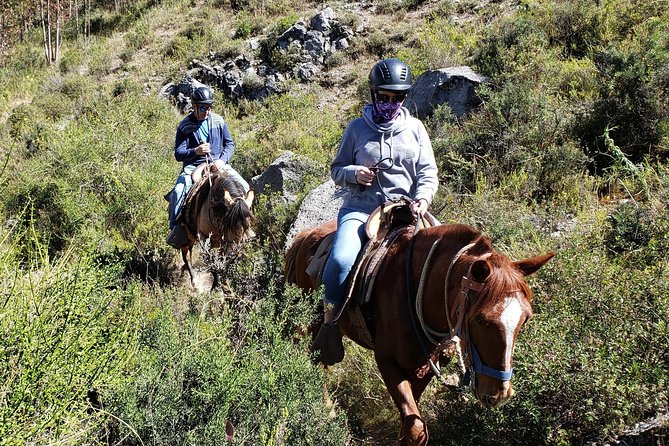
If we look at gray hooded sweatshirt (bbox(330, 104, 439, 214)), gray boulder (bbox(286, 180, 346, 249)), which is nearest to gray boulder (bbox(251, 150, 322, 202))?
gray boulder (bbox(286, 180, 346, 249))

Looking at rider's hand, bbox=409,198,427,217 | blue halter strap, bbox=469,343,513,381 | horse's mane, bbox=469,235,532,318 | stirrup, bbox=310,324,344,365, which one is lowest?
stirrup, bbox=310,324,344,365

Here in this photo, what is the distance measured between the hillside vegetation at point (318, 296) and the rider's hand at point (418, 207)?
1.09 m

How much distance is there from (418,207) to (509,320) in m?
1.35

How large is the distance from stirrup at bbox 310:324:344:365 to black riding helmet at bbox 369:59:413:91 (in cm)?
192

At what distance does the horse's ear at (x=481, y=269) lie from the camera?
2.49m

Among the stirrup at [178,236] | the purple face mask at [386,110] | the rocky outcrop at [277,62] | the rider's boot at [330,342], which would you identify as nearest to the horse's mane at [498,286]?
the rider's boot at [330,342]

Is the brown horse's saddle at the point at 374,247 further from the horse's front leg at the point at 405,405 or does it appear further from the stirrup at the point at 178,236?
the stirrup at the point at 178,236

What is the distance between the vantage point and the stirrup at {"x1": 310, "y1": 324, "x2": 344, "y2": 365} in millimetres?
3631

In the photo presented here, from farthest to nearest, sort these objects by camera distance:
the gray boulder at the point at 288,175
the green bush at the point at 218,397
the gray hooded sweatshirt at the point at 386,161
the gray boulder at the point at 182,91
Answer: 1. the gray boulder at the point at 182,91
2. the gray boulder at the point at 288,175
3. the gray hooded sweatshirt at the point at 386,161
4. the green bush at the point at 218,397

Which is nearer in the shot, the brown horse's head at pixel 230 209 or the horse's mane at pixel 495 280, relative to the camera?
the horse's mane at pixel 495 280

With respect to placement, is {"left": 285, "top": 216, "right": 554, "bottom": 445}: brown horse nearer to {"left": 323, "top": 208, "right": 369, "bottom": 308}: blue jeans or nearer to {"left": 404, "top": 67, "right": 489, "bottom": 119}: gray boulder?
{"left": 323, "top": 208, "right": 369, "bottom": 308}: blue jeans

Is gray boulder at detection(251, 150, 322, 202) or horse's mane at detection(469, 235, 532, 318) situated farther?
gray boulder at detection(251, 150, 322, 202)

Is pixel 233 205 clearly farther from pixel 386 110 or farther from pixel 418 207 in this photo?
pixel 418 207

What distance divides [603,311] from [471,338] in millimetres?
1682
